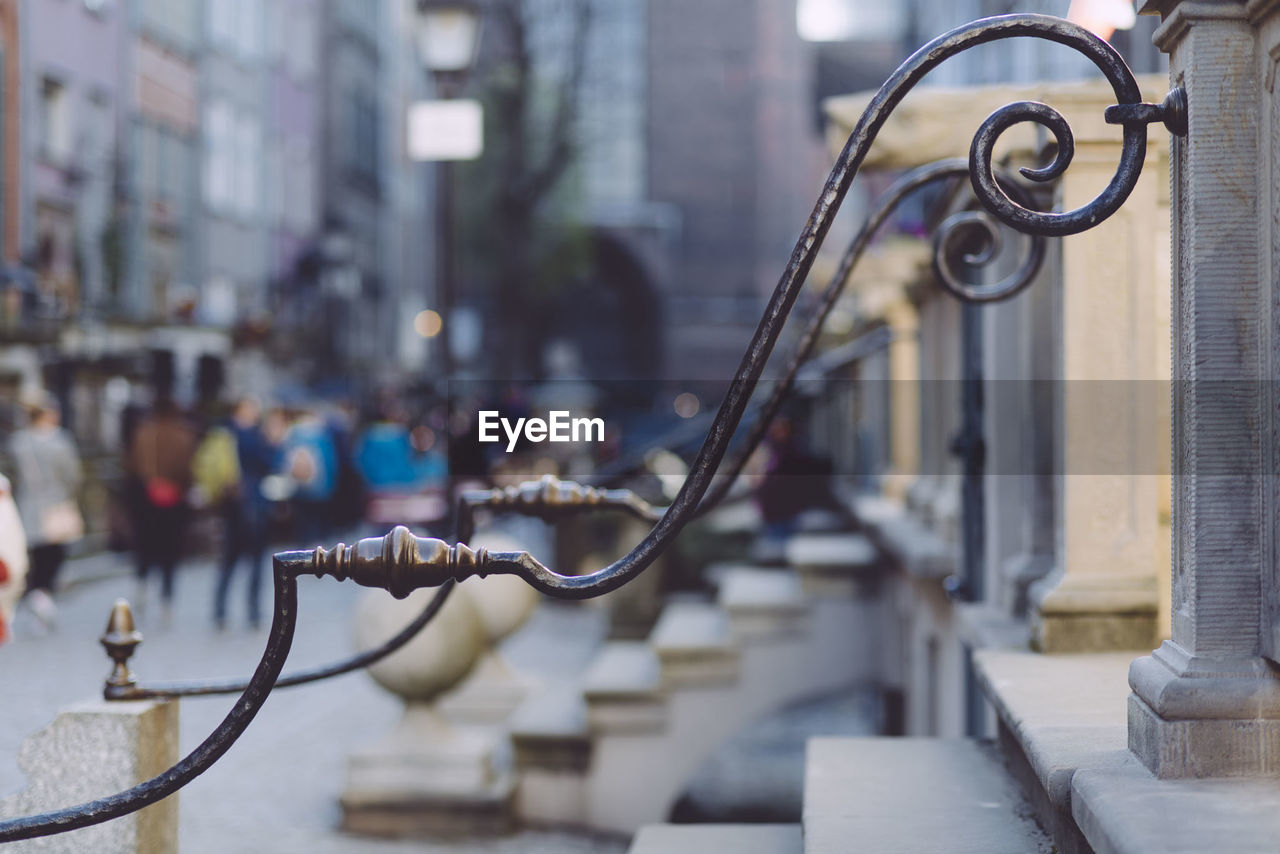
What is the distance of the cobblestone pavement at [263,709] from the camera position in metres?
6.56

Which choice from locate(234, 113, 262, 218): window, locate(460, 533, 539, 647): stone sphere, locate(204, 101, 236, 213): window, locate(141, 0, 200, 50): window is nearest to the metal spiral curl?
locate(460, 533, 539, 647): stone sphere

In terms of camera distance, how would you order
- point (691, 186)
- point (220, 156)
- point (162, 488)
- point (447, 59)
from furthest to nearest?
1. point (691, 186)
2. point (220, 156)
3. point (162, 488)
4. point (447, 59)

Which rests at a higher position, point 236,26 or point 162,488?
point 236,26

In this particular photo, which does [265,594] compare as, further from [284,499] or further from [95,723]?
[95,723]

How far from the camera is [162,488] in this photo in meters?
12.7

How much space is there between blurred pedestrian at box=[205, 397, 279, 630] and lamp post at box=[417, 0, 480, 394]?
5.84 feet

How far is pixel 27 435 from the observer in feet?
37.8

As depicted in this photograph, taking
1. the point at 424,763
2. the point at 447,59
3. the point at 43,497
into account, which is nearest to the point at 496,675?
the point at 424,763

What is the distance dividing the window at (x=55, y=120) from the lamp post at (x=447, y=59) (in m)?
13.9

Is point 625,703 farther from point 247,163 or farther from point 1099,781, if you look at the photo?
point 247,163

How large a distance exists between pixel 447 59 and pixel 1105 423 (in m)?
8.80

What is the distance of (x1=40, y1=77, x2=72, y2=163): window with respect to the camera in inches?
963

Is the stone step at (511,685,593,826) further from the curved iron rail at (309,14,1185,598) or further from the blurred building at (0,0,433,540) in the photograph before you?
the blurred building at (0,0,433,540)

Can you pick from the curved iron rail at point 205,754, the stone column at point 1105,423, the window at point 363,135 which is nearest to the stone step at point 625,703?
the stone column at point 1105,423
